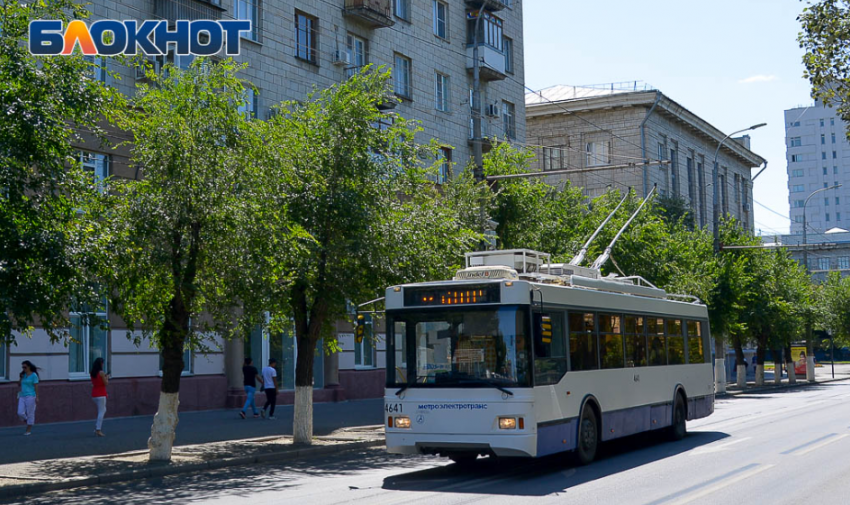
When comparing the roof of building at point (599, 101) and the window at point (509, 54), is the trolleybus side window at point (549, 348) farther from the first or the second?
the roof of building at point (599, 101)

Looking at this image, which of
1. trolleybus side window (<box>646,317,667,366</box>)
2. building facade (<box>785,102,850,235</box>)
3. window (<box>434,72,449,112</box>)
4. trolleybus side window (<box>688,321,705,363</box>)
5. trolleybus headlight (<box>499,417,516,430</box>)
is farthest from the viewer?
building facade (<box>785,102,850,235</box>)

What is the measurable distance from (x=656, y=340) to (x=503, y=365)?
594 cm

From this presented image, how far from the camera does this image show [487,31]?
4119cm

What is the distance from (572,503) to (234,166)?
836cm

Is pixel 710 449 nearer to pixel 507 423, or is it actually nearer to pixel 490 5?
pixel 507 423

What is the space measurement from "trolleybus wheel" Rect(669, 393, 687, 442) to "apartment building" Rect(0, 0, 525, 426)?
→ 6124mm

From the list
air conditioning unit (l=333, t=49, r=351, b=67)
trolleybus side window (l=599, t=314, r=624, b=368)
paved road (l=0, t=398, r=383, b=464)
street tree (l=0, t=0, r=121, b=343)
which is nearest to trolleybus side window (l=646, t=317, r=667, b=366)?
trolleybus side window (l=599, t=314, r=624, b=368)

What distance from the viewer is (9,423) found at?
22.2 meters

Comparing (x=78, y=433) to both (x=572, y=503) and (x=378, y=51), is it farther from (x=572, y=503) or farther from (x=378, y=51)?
(x=378, y=51)

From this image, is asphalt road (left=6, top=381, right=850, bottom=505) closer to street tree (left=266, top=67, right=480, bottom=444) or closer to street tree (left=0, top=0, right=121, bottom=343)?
street tree (left=0, top=0, right=121, bottom=343)

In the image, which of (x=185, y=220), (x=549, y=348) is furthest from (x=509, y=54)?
(x=549, y=348)

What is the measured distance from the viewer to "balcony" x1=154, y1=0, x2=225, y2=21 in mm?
26281

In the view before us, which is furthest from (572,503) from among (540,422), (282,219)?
(282,219)

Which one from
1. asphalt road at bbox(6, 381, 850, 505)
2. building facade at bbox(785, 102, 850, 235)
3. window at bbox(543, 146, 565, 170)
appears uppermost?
building facade at bbox(785, 102, 850, 235)
